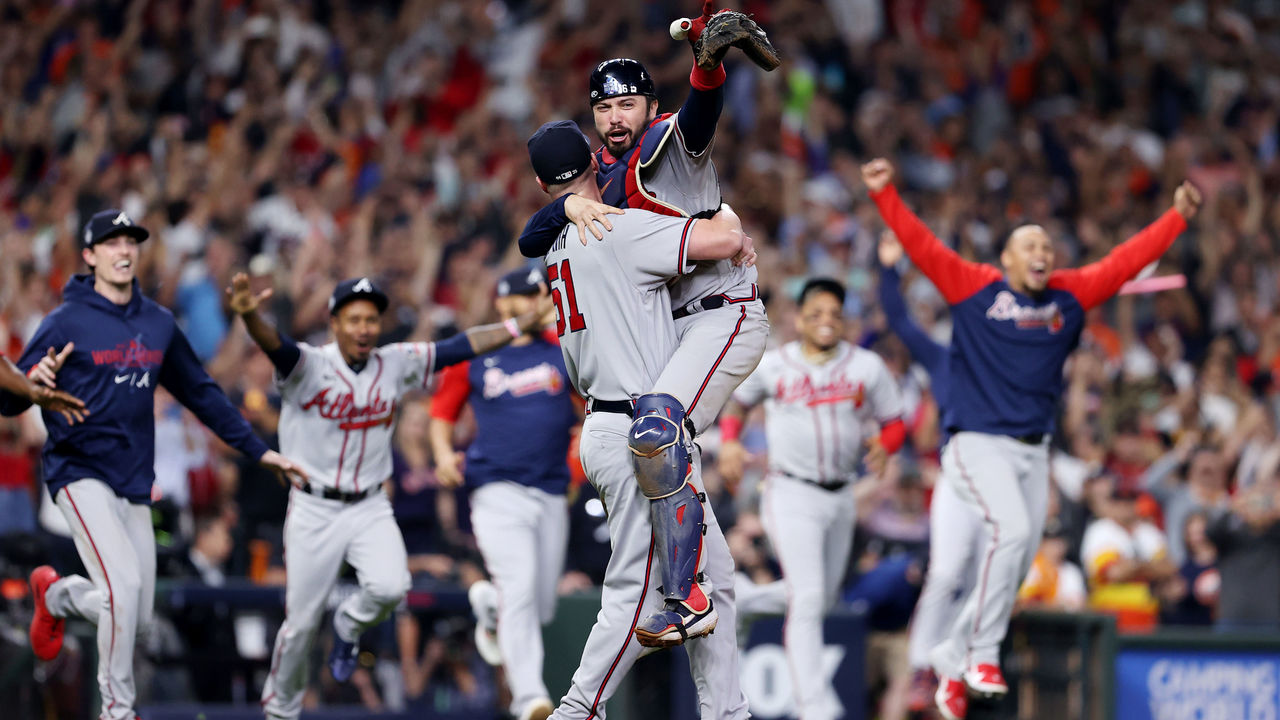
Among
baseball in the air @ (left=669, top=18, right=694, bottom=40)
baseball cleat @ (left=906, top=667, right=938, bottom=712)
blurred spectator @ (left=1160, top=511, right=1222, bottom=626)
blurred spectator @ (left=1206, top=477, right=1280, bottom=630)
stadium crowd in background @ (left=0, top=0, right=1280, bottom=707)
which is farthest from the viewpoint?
blurred spectator @ (left=1160, top=511, right=1222, bottom=626)

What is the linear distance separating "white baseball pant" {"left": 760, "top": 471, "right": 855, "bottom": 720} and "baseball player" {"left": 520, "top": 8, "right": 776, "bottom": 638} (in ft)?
9.05

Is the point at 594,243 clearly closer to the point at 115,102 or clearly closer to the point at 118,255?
the point at 118,255

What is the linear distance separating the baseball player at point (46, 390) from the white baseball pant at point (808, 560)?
13.2 ft

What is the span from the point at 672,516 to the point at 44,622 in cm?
380

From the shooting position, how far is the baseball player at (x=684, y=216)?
18.5 ft

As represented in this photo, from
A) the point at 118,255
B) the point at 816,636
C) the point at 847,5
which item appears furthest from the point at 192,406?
the point at 847,5

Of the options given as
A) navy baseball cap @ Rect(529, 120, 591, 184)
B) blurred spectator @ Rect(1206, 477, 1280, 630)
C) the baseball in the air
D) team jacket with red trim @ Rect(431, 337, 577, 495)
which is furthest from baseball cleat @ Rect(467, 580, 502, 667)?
blurred spectator @ Rect(1206, 477, 1280, 630)

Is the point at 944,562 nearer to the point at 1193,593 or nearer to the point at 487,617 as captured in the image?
the point at 487,617

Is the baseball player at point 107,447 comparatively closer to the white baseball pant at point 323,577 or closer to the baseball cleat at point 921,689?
the white baseball pant at point 323,577

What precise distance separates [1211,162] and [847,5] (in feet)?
15.2

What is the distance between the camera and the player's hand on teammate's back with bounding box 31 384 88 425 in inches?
283

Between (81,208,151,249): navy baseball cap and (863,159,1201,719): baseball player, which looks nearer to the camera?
(81,208,151,249): navy baseball cap

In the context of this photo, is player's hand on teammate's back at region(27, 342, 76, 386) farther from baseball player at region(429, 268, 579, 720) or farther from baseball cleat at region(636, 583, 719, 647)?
baseball cleat at region(636, 583, 719, 647)

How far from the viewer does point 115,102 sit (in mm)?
14273
